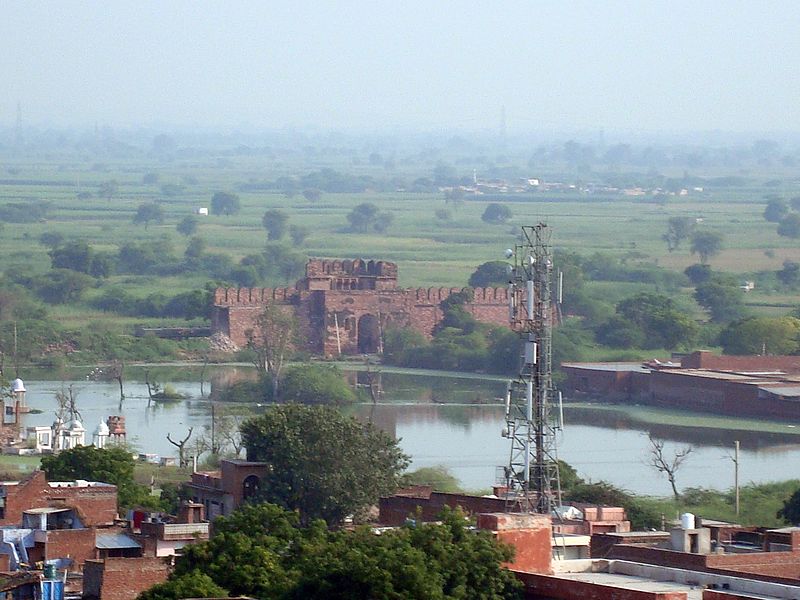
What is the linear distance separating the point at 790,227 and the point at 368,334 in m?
35.7

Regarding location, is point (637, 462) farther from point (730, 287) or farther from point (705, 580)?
→ point (730, 287)

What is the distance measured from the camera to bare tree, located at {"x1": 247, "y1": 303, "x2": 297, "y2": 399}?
3888 cm

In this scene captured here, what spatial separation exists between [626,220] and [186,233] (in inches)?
735

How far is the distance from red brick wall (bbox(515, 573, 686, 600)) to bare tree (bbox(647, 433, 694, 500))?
12068 millimetres

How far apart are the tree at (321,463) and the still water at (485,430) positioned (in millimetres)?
4936

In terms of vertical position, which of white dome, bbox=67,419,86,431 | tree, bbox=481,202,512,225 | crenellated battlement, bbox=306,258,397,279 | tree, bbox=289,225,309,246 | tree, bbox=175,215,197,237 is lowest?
white dome, bbox=67,419,86,431

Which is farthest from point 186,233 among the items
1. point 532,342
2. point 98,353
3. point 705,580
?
point 705,580

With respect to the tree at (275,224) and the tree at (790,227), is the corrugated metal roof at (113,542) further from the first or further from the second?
the tree at (790,227)

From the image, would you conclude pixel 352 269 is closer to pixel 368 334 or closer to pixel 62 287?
pixel 368 334

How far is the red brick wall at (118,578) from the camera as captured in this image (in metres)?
15.6

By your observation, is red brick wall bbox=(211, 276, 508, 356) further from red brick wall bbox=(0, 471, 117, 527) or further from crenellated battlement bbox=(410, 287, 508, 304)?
red brick wall bbox=(0, 471, 117, 527)

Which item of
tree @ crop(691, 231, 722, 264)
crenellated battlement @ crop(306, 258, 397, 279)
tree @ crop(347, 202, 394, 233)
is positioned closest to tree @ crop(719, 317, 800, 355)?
crenellated battlement @ crop(306, 258, 397, 279)

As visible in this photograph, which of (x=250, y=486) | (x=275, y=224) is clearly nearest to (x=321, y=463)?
(x=250, y=486)

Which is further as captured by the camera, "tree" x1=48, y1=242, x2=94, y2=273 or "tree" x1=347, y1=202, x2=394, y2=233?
"tree" x1=347, y1=202, x2=394, y2=233
